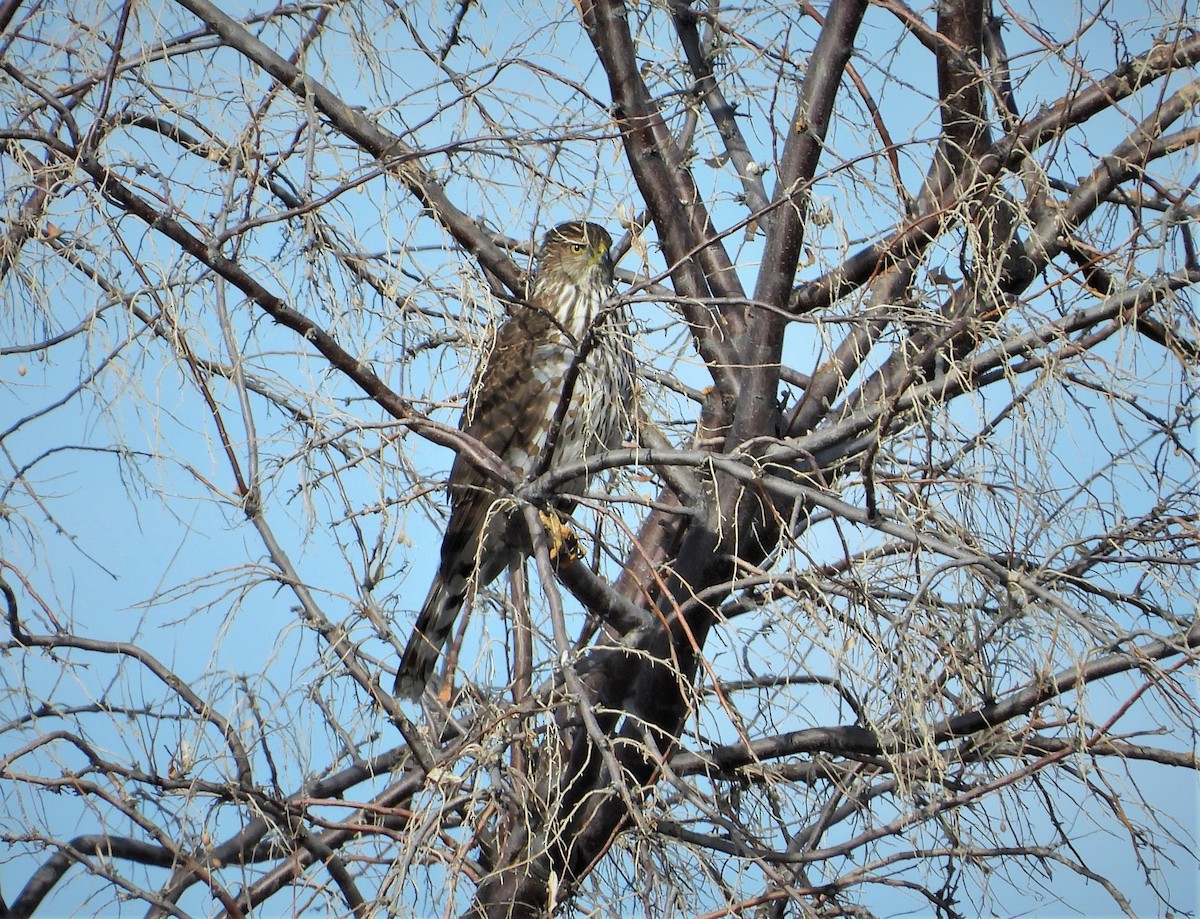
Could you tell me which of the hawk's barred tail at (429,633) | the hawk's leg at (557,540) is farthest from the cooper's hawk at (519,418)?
the hawk's leg at (557,540)

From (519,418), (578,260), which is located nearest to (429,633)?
(519,418)

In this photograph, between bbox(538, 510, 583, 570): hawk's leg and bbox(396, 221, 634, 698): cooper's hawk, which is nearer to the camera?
bbox(538, 510, 583, 570): hawk's leg

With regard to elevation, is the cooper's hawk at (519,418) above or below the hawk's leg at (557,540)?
above

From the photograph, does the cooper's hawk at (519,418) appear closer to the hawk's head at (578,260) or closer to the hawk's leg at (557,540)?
the hawk's head at (578,260)

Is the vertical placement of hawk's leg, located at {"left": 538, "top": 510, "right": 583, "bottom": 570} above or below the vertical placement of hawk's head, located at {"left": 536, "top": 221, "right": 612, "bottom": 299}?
below

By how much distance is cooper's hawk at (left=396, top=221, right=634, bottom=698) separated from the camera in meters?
4.31

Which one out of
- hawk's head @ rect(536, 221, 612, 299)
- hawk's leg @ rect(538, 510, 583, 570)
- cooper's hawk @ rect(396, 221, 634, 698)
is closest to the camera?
hawk's leg @ rect(538, 510, 583, 570)

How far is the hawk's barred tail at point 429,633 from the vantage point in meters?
4.39

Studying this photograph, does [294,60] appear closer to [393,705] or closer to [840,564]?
[393,705]

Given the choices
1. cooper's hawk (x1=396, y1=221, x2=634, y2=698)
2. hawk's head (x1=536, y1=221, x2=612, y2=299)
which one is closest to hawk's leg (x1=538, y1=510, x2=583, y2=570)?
cooper's hawk (x1=396, y1=221, x2=634, y2=698)

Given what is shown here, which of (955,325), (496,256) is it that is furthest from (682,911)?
(496,256)

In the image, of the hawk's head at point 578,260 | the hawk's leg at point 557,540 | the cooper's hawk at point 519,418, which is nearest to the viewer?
the hawk's leg at point 557,540

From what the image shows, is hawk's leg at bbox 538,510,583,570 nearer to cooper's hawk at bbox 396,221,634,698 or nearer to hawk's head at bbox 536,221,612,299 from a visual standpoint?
cooper's hawk at bbox 396,221,634,698

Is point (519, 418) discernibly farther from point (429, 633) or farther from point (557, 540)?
point (557, 540)
